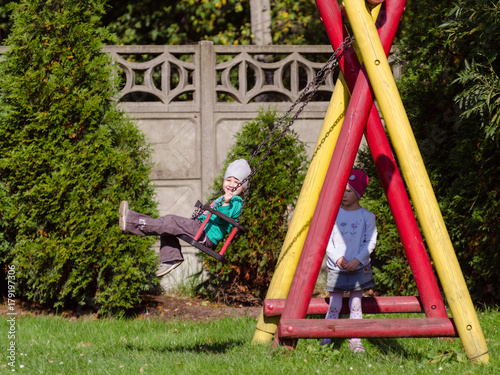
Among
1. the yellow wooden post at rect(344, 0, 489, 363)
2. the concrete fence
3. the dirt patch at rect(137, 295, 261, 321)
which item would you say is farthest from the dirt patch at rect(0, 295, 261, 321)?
the yellow wooden post at rect(344, 0, 489, 363)

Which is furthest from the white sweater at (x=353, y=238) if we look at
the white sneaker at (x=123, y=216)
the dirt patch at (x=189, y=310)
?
the dirt patch at (x=189, y=310)

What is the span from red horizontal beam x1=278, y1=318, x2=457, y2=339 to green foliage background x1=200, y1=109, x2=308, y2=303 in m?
2.90

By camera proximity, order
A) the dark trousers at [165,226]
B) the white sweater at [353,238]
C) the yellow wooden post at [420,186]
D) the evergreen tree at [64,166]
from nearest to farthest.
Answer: the yellow wooden post at [420,186] → the dark trousers at [165,226] → the white sweater at [353,238] → the evergreen tree at [64,166]

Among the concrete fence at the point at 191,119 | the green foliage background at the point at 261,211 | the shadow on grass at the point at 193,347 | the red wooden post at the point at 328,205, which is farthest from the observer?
the concrete fence at the point at 191,119

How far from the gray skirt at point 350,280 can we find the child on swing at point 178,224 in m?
0.98

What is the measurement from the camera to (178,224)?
466 centimetres

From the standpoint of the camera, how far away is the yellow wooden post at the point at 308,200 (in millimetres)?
4746

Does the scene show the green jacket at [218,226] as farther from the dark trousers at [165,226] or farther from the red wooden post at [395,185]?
the red wooden post at [395,185]

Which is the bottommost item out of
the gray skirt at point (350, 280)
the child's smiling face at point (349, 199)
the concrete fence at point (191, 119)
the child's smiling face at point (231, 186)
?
the gray skirt at point (350, 280)

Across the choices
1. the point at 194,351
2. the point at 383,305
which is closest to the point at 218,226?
the point at 194,351

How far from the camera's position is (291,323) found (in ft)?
13.8

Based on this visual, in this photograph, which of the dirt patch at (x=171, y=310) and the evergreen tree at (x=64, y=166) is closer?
the evergreen tree at (x=64, y=166)

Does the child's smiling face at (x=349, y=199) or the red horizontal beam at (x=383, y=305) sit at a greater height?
the child's smiling face at (x=349, y=199)

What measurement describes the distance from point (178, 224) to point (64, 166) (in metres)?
2.36
